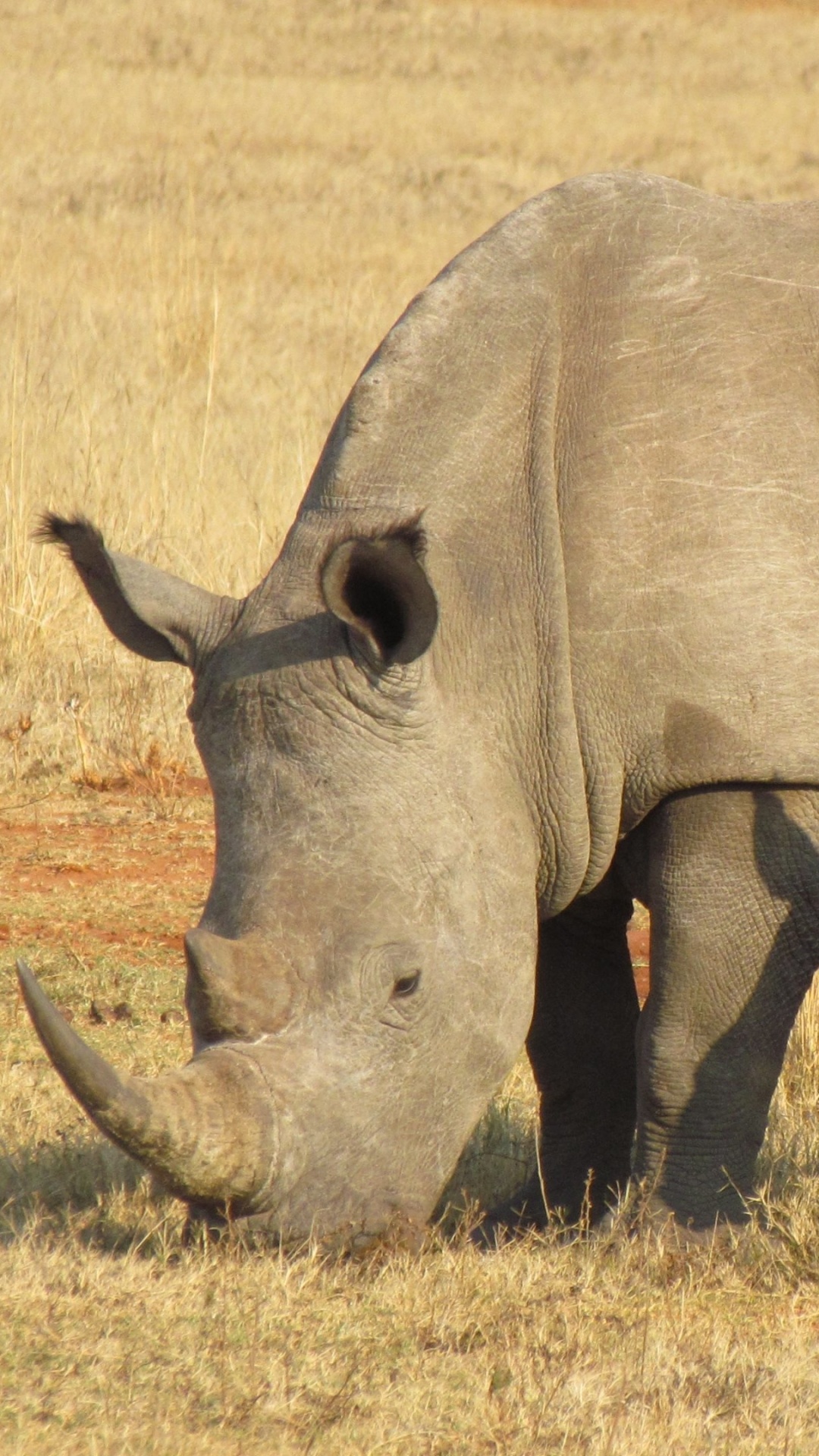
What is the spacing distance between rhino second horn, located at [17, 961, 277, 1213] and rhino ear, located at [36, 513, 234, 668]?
89 cm

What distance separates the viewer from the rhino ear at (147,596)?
14.2ft

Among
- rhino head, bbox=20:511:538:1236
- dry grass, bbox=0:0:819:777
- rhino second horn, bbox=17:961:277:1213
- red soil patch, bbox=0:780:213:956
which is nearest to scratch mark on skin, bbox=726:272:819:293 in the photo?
rhino head, bbox=20:511:538:1236

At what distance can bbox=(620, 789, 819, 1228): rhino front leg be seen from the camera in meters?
4.23

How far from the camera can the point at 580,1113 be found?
5.21 m

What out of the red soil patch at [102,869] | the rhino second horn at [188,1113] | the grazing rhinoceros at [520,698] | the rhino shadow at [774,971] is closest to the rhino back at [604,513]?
the grazing rhinoceros at [520,698]

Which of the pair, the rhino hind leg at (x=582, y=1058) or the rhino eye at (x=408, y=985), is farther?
the rhino hind leg at (x=582, y=1058)

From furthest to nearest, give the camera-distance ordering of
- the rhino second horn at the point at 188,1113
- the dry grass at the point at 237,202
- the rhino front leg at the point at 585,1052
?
1. the dry grass at the point at 237,202
2. the rhino front leg at the point at 585,1052
3. the rhino second horn at the point at 188,1113

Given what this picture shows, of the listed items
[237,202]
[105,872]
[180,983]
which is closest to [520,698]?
[180,983]

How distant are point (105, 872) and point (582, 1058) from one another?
3434 mm

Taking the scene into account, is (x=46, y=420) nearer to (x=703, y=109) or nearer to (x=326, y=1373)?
(x=326, y=1373)

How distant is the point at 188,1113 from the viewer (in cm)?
365

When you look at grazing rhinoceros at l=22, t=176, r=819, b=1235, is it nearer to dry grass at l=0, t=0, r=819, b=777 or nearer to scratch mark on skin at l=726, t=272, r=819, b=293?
scratch mark on skin at l=726, t=272, r=819, b=293

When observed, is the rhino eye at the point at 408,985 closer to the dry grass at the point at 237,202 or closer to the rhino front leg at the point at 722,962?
the rhino front leg at the point at 722,962

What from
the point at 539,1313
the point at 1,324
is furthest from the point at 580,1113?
the point at 1,324
